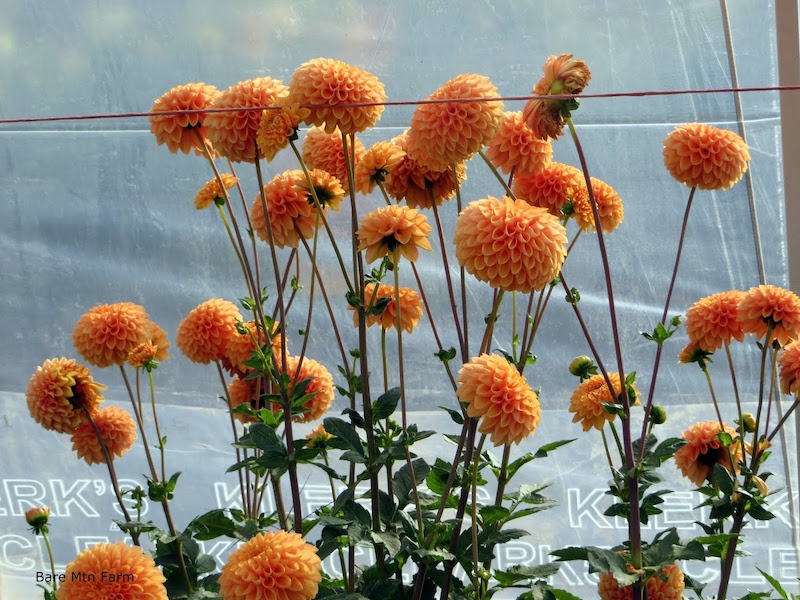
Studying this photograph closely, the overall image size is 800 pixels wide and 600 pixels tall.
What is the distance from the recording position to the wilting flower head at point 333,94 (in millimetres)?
919

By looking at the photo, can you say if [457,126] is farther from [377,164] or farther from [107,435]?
[107,435]

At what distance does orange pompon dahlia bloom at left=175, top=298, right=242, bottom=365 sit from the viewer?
1111 mm

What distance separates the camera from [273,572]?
0.81 meters

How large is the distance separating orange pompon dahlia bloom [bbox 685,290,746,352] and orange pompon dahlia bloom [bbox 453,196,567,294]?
1.14 ft

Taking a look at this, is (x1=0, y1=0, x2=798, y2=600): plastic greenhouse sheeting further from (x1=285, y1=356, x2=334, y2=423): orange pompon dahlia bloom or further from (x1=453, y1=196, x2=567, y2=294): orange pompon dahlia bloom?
(x1=453, y1=196, x2=567, y2=294): orange pompon dahlia bloom

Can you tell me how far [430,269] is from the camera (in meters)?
1.81

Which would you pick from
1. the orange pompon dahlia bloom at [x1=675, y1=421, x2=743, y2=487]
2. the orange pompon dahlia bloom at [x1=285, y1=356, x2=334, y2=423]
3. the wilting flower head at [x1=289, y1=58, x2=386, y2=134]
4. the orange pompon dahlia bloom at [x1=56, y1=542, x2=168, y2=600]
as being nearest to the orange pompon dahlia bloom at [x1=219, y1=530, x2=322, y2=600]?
the orange pompon dahlia bloom at [x1=56, y1=542, x2=168, y2=600]

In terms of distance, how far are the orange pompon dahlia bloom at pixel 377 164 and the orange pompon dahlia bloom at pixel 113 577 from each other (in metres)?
0.47

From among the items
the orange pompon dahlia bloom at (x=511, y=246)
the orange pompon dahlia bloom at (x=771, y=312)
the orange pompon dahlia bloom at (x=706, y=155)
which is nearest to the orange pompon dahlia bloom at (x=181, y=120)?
the orange pompon dahlia bloom at (x=511, y=246)

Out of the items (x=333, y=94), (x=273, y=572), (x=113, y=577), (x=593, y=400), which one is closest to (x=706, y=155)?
(x=593, y=400)

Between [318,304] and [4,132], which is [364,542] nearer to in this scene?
[318,304]

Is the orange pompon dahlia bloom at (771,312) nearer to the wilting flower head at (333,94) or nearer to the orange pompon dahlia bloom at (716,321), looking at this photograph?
the orange pompon dahlia bloom at (716,321)

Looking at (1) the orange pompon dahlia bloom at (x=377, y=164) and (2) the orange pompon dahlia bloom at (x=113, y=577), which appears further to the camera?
(1) the orange pompon dahlia bloom at (x=377, y=164)

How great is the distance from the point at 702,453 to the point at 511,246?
0.48 m
